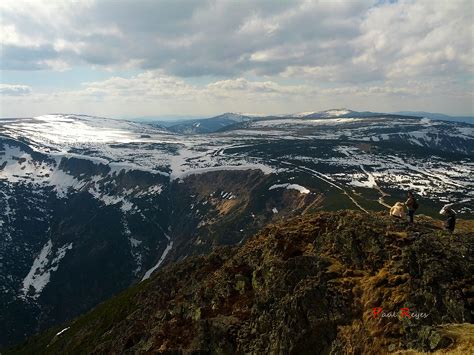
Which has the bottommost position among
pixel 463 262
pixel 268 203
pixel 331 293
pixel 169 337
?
pixel 268 203

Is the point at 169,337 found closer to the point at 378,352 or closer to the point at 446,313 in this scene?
→ the point at 378,352

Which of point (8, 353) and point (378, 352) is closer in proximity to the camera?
point (378, 352)

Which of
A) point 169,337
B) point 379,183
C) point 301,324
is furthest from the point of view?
point 379,183

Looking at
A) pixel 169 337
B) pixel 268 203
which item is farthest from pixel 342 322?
pixel 268 203

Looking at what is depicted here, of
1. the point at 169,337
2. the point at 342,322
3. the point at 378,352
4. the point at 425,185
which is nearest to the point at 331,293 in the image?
the point at 342,322

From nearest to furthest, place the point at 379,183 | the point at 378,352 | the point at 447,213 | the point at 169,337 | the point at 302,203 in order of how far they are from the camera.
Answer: the point at 378,352 < the point at 447,213 < the point at 169,337 < the point at 302,203 < the point at 379,183

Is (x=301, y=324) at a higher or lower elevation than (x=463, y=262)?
lower

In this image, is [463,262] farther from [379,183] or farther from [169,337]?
[379,183]
